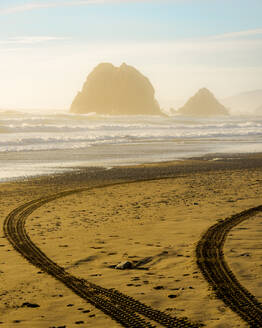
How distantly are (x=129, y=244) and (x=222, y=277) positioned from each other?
9.17ft

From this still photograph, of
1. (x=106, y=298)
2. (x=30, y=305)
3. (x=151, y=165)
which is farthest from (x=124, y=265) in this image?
(x=151, y=165)

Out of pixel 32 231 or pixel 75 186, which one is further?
pixel 75 186

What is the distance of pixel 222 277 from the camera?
7465 mm

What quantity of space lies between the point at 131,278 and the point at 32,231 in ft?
13.4

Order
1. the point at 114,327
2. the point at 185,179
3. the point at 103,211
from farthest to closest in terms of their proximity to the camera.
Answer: the point at 185,179 → the point at 103,211 → the point at 114,327

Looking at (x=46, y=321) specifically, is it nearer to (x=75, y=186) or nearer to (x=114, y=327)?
(x=114, y=327)

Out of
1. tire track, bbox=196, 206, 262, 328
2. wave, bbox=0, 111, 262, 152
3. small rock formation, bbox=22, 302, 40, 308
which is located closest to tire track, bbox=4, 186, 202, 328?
small rock formation, bbox=22, 302, 40, 308

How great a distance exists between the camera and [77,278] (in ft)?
25.1

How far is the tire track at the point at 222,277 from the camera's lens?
6.12 m

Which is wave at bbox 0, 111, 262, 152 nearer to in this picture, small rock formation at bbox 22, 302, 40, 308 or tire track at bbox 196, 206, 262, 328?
tire track at bbox 196, 206, 262, 328

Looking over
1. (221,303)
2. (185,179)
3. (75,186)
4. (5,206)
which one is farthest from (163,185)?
(221,303)

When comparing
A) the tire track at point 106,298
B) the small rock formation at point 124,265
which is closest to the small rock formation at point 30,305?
the tire track at point 106,298

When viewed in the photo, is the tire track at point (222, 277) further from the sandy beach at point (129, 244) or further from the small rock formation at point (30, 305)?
the small rock formation at point (30, 305)

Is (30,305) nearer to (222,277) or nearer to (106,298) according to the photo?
(106,298)
